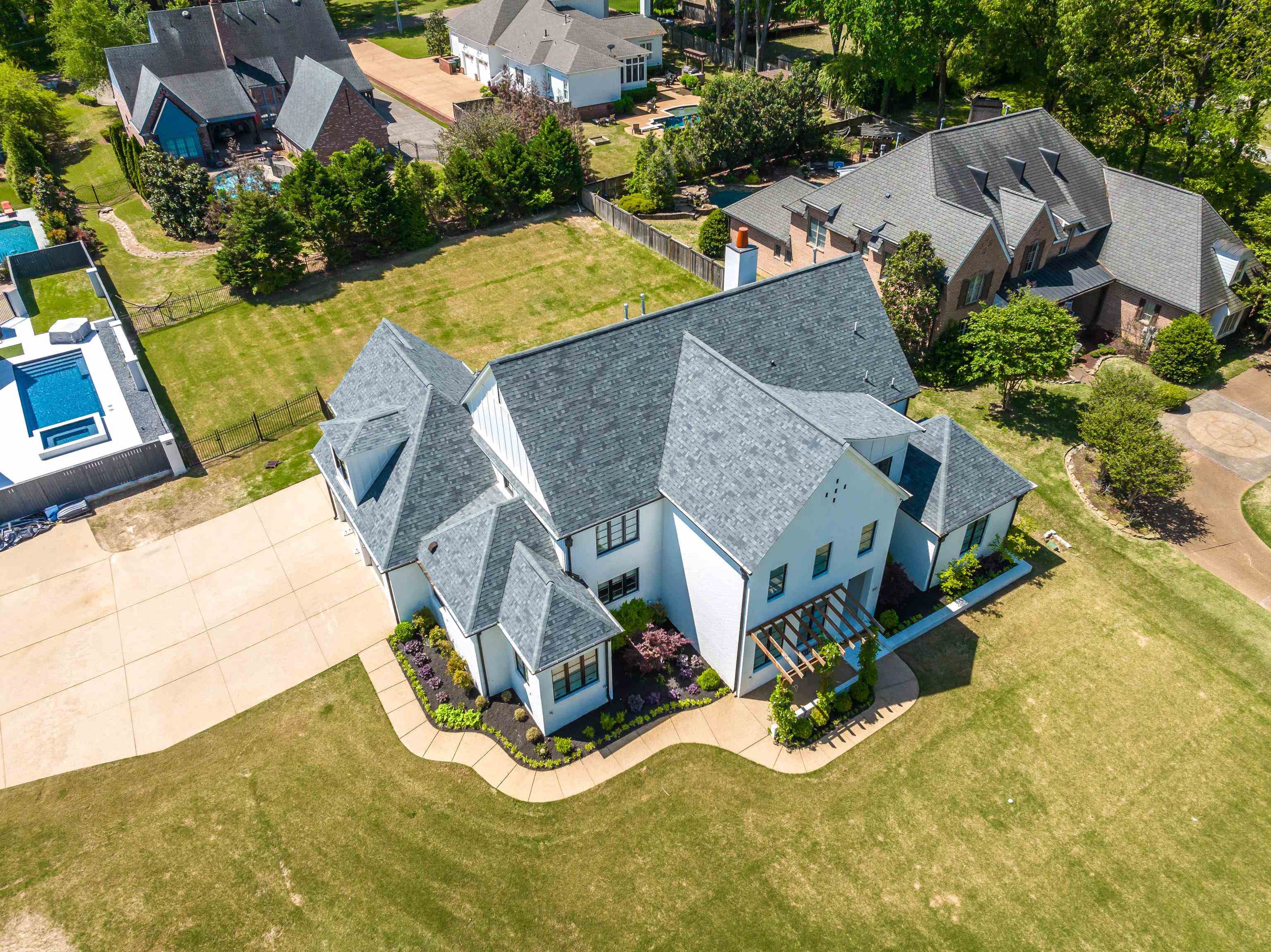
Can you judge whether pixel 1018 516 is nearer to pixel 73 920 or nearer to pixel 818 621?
pixel 818 621

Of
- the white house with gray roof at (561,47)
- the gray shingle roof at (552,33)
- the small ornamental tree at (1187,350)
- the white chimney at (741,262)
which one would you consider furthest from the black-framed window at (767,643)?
the gray shingle roof at (552,33)

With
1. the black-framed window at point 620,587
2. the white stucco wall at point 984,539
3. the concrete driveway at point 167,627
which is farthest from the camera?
the white stucco wall at point 984,539

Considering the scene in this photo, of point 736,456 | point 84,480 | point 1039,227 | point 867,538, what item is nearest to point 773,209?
point 1039,227

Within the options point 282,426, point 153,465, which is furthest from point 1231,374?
point 153,465

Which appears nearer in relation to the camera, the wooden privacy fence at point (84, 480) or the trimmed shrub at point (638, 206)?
the wooden privacy fence at point (84, 480)

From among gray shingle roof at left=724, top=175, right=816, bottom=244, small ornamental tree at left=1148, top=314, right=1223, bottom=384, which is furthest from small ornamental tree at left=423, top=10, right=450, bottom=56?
small ornamental tree at left=1148, top=314, right=1223, bottom=384

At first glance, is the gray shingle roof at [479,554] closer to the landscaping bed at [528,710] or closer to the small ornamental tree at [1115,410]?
the landscaping bed at [528,710]
